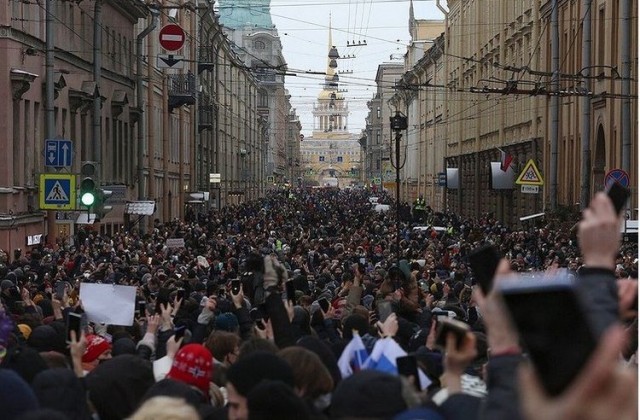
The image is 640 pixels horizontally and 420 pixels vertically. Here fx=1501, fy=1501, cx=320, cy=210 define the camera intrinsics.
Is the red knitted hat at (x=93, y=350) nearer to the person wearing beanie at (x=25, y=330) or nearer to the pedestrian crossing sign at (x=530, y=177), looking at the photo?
the person wearing beanie at (x=25, y=330)

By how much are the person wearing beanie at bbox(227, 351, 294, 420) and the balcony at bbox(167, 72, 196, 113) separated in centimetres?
5307

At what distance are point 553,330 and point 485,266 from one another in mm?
1759

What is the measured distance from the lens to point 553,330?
6.94ft

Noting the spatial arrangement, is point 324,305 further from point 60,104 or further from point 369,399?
point 60,104

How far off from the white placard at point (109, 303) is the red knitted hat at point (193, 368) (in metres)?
3.90

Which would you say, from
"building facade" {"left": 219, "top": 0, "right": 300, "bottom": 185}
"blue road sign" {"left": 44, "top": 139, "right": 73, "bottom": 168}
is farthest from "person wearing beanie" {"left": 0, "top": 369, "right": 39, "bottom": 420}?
"building facade" {"left": 219, "top": 0, "right": 300, "bottom": 185}

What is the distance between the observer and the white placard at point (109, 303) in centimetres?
1051

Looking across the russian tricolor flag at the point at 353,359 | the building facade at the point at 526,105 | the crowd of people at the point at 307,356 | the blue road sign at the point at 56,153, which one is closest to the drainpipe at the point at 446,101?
the building facade at the point at 526,105

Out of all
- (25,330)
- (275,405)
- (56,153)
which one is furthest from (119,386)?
(56,153)

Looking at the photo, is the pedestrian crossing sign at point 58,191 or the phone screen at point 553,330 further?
the pedestrian crossing sign at point 58,191

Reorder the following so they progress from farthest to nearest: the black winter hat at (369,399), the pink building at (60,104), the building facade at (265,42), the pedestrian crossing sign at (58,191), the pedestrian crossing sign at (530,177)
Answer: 1. the building facade at (265,42)
2. the pink building at (60,104)
3. the pedestrian crossing sign at (530,177)
4. the pedestrian crossing sign at (58,191)
5. the black winter hat at (369,399)

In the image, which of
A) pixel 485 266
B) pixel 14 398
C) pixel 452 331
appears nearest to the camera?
pixel 485 266

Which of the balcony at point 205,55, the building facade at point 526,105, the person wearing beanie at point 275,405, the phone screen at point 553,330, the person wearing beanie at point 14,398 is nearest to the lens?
the phone screen at point 553,330

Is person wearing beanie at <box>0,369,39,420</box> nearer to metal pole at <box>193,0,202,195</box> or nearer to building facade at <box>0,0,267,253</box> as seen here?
building facade at <box>0,0,267,253</box>
